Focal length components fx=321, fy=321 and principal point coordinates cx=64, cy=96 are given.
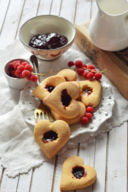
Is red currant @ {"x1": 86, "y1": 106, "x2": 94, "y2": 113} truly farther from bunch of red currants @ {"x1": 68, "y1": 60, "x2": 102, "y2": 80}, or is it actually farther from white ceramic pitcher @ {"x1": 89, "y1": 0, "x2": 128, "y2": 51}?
white ceramic pitcher @ {"x1": 89, "y1": 0, "x2": 128, "y2": 51}

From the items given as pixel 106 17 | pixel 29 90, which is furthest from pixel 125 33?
pixel 29 90

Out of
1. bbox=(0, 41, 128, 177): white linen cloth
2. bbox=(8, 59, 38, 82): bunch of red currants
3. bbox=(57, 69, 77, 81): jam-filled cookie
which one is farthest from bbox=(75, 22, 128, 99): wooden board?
bbox=(8, 59, 38, 82): bunch of red currants

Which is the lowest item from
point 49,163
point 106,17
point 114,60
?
point 49,163

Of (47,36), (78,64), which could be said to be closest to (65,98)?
(78,64)

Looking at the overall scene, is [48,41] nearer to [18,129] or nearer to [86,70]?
[86,70]

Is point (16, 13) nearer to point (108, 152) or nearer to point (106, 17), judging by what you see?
point (106, 17)

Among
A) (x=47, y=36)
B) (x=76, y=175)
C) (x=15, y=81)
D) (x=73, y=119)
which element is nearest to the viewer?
(x=76, y=175)
